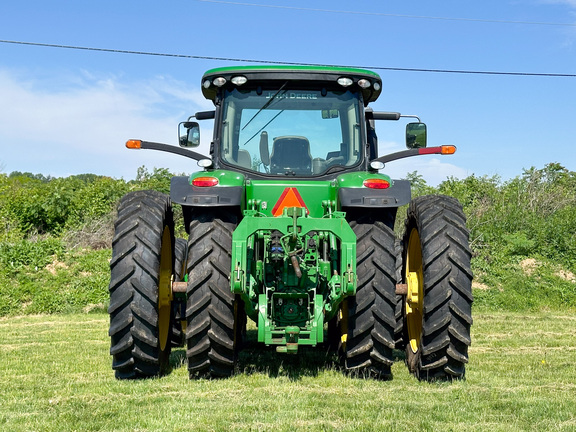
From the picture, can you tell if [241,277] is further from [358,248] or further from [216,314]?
[358,248]

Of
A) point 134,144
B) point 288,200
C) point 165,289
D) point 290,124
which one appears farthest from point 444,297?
point 134,144

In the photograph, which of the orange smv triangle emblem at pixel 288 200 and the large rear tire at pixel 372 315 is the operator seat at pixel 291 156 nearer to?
the orange smv triangle emblem at pixel 288 200

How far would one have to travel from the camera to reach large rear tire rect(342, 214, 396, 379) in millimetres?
5504

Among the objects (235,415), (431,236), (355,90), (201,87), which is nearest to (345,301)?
(431,236)

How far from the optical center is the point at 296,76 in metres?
6.28

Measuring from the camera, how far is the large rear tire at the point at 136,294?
5586 millimetres

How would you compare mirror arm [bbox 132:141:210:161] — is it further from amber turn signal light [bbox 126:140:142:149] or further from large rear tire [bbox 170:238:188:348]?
large rear tire [bbox 170:238:188:348]

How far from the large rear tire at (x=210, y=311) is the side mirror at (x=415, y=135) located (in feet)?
7.86

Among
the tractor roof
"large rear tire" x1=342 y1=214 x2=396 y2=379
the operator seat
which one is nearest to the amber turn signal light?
the tractor roof

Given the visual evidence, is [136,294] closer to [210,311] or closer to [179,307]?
[210,311]

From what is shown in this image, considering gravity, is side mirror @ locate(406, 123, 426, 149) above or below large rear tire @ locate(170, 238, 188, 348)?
above

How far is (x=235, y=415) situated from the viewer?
14.3 feet

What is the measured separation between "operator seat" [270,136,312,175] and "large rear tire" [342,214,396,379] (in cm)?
110

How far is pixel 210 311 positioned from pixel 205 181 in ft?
3.58
